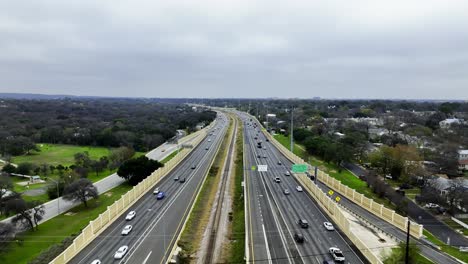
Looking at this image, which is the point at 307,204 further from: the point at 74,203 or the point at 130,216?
the point at 74,203

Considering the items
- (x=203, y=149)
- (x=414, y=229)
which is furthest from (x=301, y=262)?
(x=203, y=149)

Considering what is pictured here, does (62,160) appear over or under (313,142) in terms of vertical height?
under

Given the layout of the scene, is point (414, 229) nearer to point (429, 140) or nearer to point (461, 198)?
point (461, 198)

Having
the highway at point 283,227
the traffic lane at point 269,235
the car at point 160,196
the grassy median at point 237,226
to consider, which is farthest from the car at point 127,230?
the traffic lane at point 269,235

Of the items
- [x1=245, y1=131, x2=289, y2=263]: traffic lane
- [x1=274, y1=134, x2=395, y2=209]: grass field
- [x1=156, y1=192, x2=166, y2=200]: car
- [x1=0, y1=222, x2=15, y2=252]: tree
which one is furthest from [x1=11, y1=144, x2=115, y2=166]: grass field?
[x1=245, y1=131, x2=289, y2=263]: traffic lane

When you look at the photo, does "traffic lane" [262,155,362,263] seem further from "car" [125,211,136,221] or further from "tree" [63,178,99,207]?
"tree" [63,178,99,207]

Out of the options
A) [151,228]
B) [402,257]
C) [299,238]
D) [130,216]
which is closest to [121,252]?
[151,228]
